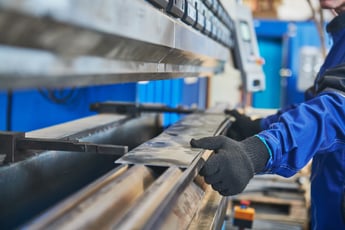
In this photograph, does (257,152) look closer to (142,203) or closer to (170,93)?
(142,203)

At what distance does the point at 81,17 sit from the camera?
517mm

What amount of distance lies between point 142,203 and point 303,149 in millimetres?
525

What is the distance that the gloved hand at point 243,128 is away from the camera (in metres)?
1.78

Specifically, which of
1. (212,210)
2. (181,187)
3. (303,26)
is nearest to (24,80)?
(181,187)

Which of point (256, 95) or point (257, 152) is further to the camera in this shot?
point (256, 95)

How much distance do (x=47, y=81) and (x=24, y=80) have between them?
46 millimetres

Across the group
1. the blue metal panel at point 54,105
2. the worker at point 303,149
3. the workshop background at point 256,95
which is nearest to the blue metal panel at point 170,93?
the workshop background at point 256,95

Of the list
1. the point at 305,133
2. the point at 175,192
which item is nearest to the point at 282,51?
the point at 305,133

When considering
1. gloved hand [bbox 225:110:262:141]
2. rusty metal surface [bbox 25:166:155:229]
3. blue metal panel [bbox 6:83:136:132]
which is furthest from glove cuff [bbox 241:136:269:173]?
blue metal panel [bbox 6:83:136:132]

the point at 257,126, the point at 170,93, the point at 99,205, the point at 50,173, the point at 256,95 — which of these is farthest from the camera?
the point at 256,95

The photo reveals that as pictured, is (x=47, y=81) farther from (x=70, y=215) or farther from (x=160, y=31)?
(x=160, y=31)

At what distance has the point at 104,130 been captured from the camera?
1617 mm

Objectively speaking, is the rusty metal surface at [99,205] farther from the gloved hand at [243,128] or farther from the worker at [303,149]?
the gloved hand at [243,128]

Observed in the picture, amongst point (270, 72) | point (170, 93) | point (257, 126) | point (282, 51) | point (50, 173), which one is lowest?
point (50, 173)
